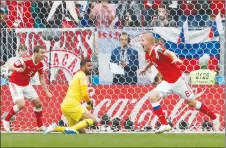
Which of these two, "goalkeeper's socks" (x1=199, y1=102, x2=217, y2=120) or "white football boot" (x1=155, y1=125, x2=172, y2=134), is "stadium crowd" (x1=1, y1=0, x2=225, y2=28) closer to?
"goalkeeper's socks" (x1=199, y1=102, x2=217, y2=120)

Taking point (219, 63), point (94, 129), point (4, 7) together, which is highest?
point (4, 7)

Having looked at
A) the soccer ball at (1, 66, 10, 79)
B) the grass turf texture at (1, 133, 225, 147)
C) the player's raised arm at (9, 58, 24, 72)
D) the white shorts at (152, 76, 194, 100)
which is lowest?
the grass turf texture at (1, 133, 225, 147)

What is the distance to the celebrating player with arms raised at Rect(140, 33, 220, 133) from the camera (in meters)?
13.7

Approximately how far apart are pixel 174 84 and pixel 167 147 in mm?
3697

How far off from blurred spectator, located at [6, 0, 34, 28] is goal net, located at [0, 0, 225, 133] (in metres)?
0.02

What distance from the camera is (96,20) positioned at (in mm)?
15578

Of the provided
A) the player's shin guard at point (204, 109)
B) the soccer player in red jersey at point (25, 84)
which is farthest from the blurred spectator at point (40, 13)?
the player's shin guard at point (204, 109)

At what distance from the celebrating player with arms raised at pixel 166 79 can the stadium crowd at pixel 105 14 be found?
4.92 feet

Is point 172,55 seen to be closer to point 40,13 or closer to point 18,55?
point 18,55

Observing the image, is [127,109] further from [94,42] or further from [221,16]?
[221,16]

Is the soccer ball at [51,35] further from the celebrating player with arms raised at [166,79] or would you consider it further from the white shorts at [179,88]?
the white shorts at [179,88]

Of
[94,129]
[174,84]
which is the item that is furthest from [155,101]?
[94,129]

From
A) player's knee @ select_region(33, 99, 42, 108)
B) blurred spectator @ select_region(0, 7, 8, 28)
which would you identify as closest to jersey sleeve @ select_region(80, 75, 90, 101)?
player's knee @ select_region(33, 99, 42, 108)

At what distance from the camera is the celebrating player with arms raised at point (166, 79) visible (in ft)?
45.0
